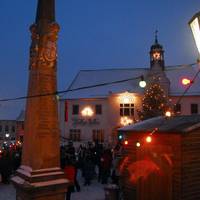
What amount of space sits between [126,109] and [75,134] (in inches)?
281

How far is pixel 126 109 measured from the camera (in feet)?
128

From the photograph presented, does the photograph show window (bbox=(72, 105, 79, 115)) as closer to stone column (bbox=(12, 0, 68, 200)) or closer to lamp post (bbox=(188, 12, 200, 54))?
stone column (bbox=(12, 0, 68, 200))

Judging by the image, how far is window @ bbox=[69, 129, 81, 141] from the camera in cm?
4019

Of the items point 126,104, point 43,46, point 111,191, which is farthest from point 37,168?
point 126,104

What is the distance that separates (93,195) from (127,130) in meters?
3.15

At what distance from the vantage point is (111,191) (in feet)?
37.8

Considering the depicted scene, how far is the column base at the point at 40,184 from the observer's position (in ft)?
23.9

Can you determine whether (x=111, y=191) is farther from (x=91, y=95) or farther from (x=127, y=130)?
(x=91, y=95)

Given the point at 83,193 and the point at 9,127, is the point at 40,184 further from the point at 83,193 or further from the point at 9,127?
the point at 9,127

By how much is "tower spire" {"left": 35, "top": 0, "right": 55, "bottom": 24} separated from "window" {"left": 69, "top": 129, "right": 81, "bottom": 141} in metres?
32.6

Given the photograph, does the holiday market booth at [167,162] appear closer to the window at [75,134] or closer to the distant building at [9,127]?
the window at [75,134]

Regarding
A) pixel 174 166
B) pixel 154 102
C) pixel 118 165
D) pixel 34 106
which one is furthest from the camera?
pixel 154 102

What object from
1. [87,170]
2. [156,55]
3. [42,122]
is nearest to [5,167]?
[87,170]

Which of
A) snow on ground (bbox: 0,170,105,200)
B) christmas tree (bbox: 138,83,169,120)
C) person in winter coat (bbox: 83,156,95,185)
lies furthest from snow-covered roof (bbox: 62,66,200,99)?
snow on ground (bbox: 0,170,105,200)
